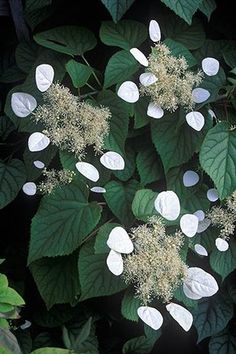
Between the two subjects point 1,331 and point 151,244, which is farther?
point 151,244

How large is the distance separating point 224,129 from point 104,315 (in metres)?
0.69

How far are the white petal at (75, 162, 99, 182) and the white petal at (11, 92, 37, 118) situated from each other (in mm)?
164

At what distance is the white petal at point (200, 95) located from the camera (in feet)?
4.60

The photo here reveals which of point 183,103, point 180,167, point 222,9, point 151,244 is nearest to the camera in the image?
point 151,244

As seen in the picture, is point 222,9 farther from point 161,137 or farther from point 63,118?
point 63,118

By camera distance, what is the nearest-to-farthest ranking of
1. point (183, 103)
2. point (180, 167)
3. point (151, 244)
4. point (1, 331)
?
1. point (1, 331)
2. point (151, 244)
3. point (183, 103)
4. point (180, 167)

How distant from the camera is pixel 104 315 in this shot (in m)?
1.79

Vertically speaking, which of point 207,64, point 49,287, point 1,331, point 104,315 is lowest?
point 104,315

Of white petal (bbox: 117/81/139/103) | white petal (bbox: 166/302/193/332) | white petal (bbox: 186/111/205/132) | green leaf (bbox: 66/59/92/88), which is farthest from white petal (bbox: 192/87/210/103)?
white petal (bbox: 166/302/193/332)

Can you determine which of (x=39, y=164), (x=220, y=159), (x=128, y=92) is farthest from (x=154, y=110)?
(x=39, y=164)

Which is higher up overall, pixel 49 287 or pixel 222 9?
pixel 222 9

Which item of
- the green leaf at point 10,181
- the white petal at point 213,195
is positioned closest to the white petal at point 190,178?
the white petal at point 213,195

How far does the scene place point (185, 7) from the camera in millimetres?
1400

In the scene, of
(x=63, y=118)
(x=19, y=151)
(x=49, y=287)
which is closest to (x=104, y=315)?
(x=49, y=287)
